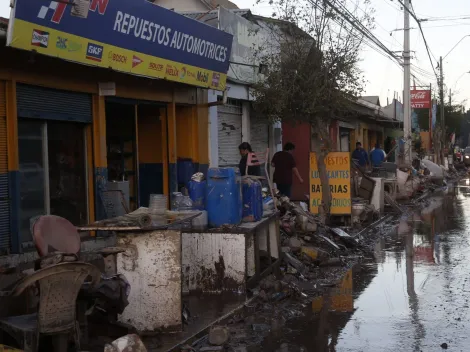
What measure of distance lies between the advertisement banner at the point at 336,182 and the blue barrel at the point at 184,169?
10.1ft

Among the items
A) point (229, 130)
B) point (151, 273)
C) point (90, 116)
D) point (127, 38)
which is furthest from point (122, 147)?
point (151, 273)

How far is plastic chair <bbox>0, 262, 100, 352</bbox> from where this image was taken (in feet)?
17.3

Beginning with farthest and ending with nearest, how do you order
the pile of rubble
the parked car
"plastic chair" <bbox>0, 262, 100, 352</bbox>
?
the parked car
the pile of rubble
"plastic chair" <bbox>0, 262, 100, 352</bbox>

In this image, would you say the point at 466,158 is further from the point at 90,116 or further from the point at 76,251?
the point at 76,251

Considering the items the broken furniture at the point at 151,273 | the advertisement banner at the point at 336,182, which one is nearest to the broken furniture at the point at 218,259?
the broken furniture at the point at 151,273

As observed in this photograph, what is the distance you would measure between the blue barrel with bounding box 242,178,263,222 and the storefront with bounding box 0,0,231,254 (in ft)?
9.72

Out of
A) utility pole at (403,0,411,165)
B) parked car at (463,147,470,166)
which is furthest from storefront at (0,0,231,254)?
parked car at (463,147,470,166)

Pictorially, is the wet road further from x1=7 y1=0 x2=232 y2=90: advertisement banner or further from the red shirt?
x1=7 y1=0 x2=232 y2=90: advertisement banner

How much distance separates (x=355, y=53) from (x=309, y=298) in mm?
8242

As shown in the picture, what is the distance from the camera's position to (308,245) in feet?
40.2

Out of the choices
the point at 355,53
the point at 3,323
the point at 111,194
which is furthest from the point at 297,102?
the point at 3,323

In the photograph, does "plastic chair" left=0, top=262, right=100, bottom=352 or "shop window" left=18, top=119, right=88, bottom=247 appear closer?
"plastic chair" left=0, top=262, right=100, bottom=352

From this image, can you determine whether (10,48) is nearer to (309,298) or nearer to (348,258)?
(309,298)

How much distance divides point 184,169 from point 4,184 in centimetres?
595
